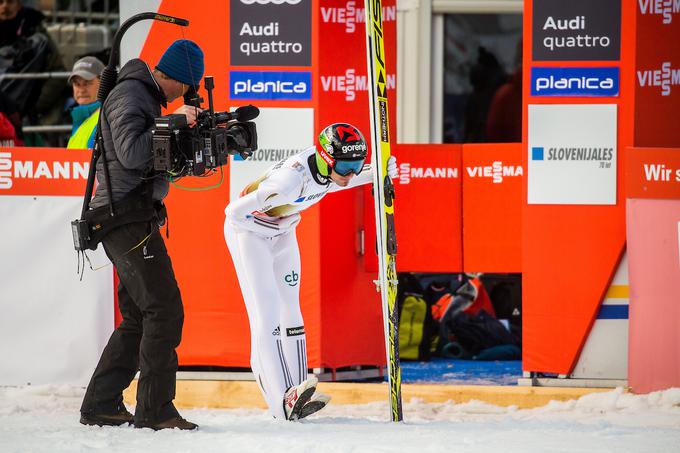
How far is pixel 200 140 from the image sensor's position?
21.0ft

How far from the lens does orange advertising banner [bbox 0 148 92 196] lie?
790 centimetres

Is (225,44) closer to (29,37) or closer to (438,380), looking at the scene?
(438,380)

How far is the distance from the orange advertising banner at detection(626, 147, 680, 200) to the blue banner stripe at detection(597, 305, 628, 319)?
2.53ft

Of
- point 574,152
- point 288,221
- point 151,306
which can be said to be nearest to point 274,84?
point 288,221

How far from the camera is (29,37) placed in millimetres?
10750

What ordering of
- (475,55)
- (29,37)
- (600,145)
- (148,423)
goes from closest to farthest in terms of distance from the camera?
(148,423), (600,145), (29,37), (475,55)

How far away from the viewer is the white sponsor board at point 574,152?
775cm

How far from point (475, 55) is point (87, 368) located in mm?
5193

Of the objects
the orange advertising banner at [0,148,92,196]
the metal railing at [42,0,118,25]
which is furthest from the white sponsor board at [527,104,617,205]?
the metal railing at [42,0,118,25]

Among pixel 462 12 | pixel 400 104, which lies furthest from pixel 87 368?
pixel 462 12

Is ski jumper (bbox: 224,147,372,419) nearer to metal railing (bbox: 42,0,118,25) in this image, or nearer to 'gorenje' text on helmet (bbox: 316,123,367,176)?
'gorenje' text on helmet (bbox: 316,123,367,176)

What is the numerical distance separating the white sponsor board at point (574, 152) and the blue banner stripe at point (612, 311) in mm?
670

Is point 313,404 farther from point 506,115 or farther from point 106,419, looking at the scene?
point 506,115

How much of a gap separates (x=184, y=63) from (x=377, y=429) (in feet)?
7.19
